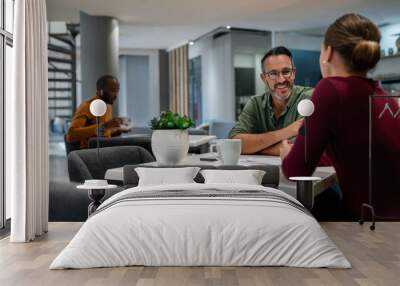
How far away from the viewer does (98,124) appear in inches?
237

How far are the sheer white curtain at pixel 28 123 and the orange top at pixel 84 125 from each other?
1133mm

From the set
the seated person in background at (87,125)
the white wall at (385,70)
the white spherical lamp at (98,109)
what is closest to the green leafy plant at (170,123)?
the white spherical lamp at (98,109)

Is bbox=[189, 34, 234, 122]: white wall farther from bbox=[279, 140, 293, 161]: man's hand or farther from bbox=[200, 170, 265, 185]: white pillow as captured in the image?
bbox=[200, 170, 265, 185]: white pillow

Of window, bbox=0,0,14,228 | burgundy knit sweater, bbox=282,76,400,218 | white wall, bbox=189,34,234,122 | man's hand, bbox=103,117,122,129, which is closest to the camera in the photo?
window, bbox=0,0,14,228

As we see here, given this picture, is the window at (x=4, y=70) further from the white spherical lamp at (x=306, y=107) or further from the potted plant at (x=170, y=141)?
the white spherical lamp at (x=306, y=107)

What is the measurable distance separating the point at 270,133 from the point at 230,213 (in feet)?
7.16

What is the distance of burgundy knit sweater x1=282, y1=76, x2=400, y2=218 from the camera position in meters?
5.22

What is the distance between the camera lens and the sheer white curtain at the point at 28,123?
4.57 metres

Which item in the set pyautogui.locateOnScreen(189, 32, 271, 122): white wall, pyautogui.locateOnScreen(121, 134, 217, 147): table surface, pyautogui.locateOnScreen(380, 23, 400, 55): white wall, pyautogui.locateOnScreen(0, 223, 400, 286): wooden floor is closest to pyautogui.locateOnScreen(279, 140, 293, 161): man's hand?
pyautogui.locateOnScreen(121, 134, 217, 147): table surface

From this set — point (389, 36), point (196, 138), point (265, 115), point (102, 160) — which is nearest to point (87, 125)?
point (102, 160)

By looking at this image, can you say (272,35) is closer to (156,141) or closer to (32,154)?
(156,141)

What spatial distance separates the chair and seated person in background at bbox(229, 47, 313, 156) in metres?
0.96

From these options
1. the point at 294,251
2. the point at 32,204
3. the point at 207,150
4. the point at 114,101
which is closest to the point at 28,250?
the point at 32,204

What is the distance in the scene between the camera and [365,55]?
215 inches
